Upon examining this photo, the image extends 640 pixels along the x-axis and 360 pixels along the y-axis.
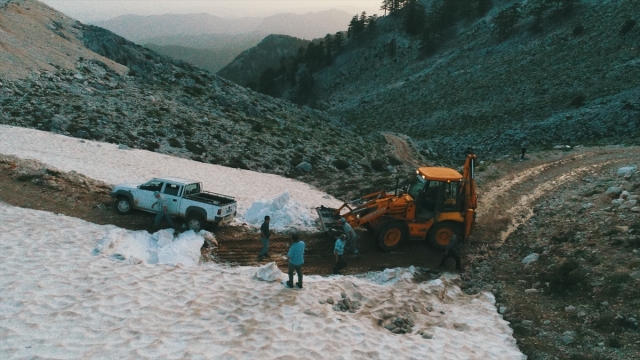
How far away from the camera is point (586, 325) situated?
32.3 feet

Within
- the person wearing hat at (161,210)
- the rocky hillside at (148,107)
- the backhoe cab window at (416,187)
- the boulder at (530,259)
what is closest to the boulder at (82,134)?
the rocky hillside at (148,107)

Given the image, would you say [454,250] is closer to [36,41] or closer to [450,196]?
[450,196]

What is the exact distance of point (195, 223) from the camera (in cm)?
1559

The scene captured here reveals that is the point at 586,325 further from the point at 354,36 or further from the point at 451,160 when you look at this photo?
the point at 354,36

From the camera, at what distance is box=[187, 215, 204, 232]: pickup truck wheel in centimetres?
1558

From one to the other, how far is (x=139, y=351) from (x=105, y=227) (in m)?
8.06

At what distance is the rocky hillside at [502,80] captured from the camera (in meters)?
41.6

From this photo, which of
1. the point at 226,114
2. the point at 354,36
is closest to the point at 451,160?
the point at 226,114

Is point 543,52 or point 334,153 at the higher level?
point 543,52

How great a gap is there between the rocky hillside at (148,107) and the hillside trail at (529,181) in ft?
42.7

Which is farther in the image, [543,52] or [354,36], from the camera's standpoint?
[354,36]

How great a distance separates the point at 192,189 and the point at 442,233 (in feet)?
34.2

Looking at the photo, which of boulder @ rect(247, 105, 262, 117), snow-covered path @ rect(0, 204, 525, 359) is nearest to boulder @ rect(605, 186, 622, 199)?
snow-covered path @ rect(0, 204, 525, 359)

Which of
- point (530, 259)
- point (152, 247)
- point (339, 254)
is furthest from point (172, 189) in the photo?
point (530, 259)
